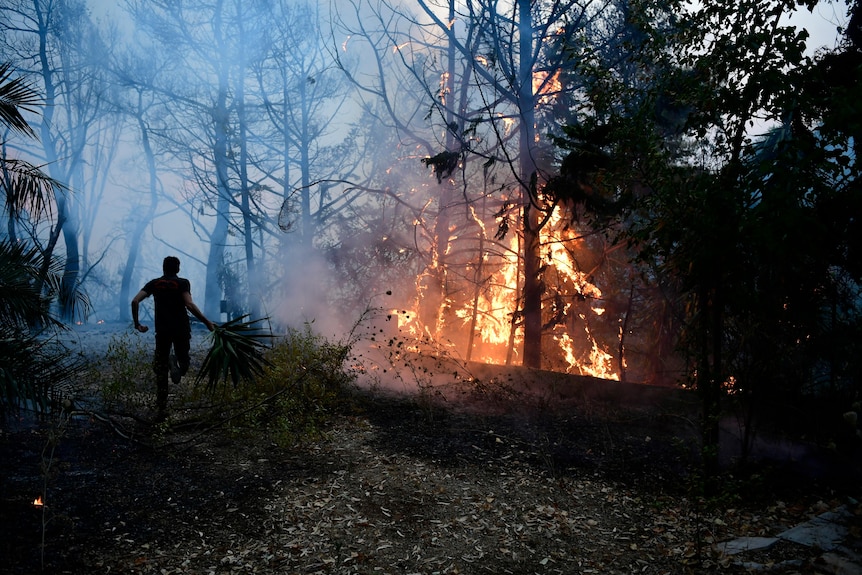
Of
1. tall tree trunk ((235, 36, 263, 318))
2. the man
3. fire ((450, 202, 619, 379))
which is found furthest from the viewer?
tall tree trunk ((235, 36, 263, 318))

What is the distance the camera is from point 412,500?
5555 millimetres

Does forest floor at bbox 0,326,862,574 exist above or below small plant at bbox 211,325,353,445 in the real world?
below

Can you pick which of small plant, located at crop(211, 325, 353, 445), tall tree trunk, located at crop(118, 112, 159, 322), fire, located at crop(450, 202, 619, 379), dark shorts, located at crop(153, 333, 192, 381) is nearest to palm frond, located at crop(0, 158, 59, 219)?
dark shorts, located at crop(153, 333, 192, 381)

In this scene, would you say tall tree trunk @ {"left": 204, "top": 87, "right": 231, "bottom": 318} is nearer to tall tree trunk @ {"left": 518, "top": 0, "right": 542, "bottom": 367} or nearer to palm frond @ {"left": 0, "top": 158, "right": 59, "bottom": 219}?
tall tree trunk @ {"left": 518, "top": 0, "right": 542, "bottom": 367}

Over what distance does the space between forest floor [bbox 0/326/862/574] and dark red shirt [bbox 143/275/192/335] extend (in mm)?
1210

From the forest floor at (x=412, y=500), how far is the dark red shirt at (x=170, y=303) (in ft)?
3.97

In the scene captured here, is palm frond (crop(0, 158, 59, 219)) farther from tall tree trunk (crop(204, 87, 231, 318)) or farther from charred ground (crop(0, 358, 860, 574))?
tall tree trunk (crop(204, 87, 231, 318))

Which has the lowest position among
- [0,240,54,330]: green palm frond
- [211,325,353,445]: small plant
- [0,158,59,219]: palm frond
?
[211,325,353,445]: small plant

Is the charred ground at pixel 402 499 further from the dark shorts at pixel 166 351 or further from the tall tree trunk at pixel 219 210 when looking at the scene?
the tall tree trunk at pixel 219 210

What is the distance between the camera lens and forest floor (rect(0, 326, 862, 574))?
14.5 ft

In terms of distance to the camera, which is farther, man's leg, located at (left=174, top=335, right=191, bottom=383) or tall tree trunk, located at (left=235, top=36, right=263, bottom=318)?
tall tree trunk, located at (left=235, top=36, right=263, bottom=318)

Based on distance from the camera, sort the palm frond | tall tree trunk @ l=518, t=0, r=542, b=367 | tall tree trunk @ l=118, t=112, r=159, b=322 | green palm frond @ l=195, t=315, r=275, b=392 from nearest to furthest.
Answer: green palm frond @ l=195, t=315, r=275, b=392
the palm frond
tall tree trunk @ l=518, t=0, r=542, b=367
tall tree trunk @ l=118, t=112, r=159, b=322

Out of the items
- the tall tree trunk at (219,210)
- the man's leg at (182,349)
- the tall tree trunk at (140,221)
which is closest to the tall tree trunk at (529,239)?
the man's leg at (182,349)

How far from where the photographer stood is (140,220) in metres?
30.2
